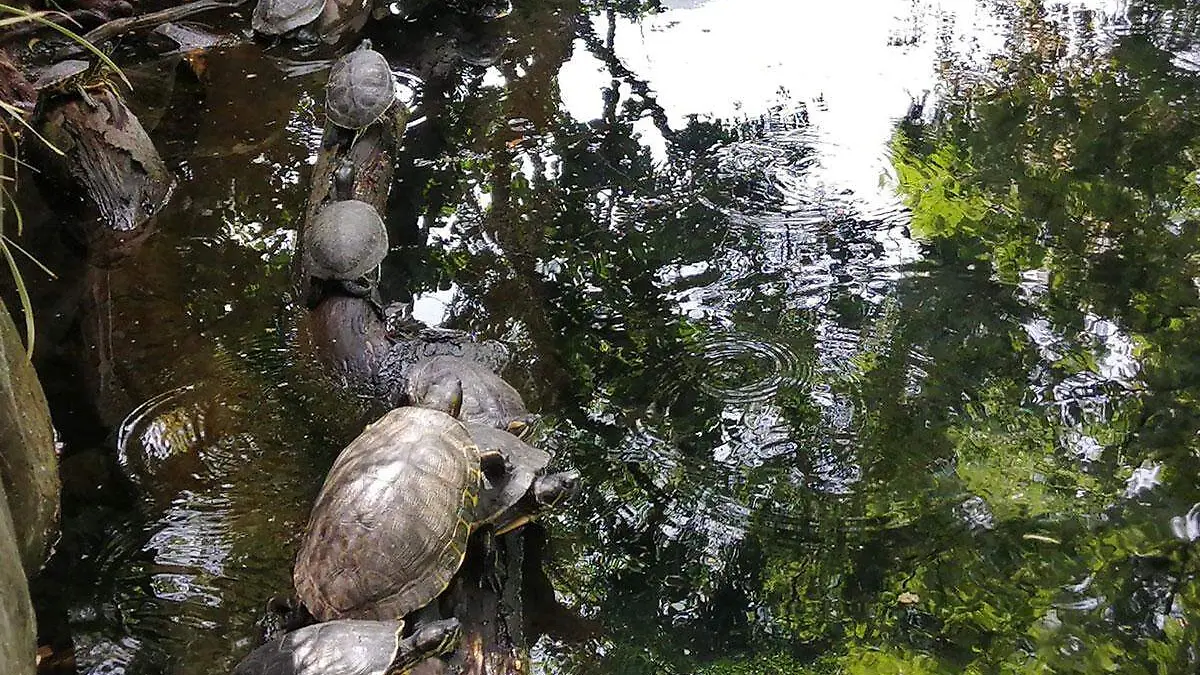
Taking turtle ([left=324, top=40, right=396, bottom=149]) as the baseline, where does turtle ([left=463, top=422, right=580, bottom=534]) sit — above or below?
below

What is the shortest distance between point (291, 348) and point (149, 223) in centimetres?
154

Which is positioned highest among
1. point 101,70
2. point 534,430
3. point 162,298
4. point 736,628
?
point 101,70

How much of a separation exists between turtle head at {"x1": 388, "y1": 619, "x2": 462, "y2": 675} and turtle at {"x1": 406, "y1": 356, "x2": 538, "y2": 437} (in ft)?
2.94

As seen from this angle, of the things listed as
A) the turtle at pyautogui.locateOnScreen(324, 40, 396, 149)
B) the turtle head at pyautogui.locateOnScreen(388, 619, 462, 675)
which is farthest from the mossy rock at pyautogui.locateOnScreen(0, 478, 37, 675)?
the turtle at pyautogui.locateOnScreen(324, 40, 396, 149)

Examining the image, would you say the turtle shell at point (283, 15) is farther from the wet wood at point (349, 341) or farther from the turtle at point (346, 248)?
the wet wood at point (349, 341)

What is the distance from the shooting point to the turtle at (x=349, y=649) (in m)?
2.51

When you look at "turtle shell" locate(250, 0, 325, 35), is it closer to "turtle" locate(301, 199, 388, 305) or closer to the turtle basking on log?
"turtle" locate(301, 199, 388, 305)

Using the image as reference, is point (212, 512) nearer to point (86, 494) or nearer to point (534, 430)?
point (86, 494)

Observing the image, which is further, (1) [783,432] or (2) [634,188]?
(2) [634,188]

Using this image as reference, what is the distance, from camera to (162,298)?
14.9ft

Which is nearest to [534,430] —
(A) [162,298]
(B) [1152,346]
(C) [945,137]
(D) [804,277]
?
(D) [804,277]

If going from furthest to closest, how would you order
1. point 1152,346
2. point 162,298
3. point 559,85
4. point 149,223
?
point 559,85 → point 149,223 → point 162,298 → point 1152,346

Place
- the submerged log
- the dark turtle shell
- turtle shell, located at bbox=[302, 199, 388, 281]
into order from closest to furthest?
1. turtle shell, located at bbox=[302, 199, 388, 281]
2. the dark turtle shell
3. the submerged log

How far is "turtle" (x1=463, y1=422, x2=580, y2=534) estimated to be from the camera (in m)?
3.13
